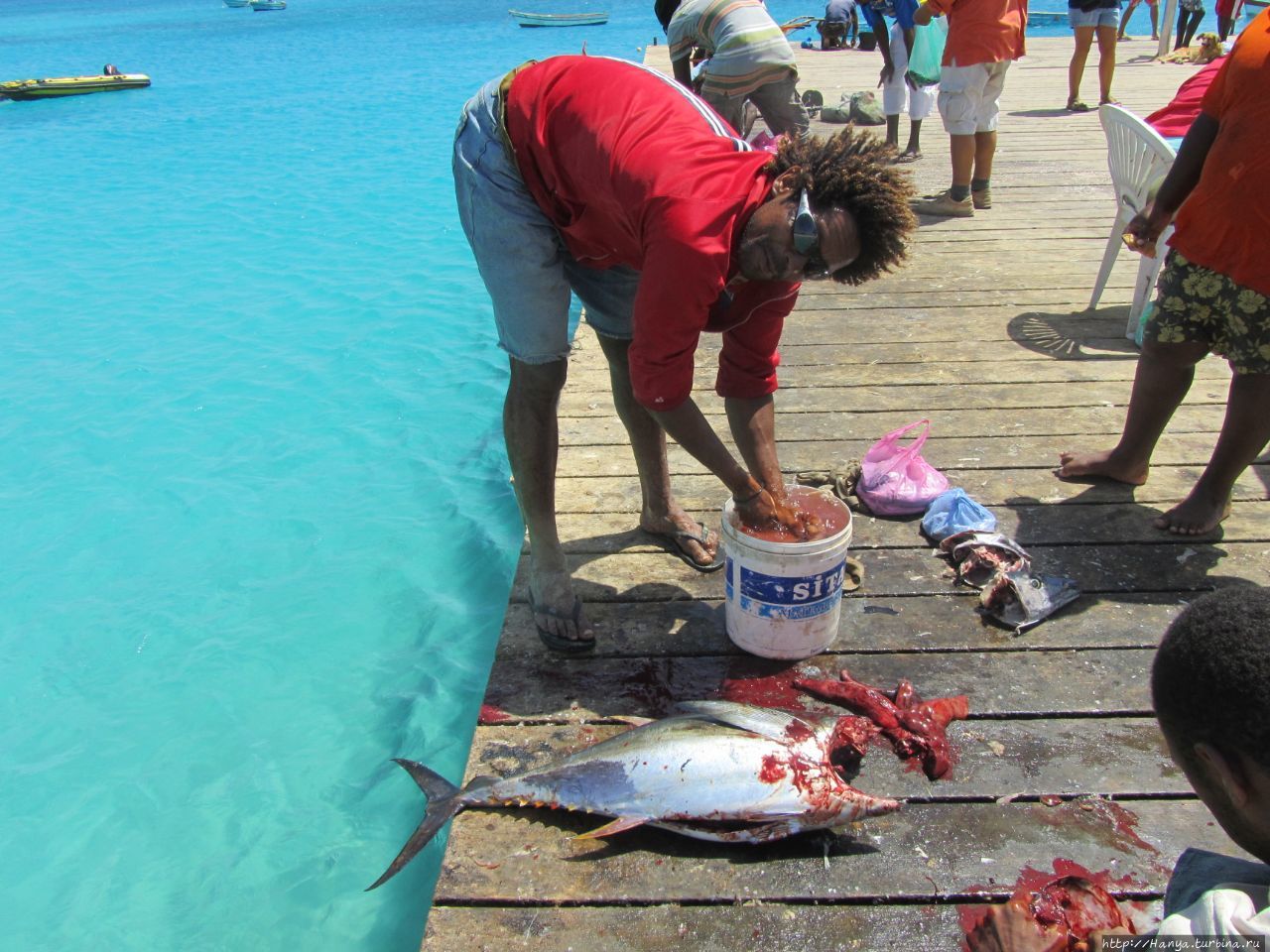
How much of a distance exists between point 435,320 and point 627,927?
24.6 ft

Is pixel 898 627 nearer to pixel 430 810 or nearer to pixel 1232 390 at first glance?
pixel 1232 390

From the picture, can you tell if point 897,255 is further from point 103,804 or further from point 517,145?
point 103,804

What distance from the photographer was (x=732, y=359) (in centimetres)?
270

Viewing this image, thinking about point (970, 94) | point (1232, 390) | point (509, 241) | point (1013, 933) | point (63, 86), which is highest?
point (509, 241)

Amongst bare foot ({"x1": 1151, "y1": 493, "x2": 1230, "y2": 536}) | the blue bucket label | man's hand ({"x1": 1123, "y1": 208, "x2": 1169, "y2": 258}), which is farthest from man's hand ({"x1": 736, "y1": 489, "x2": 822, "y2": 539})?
man's hand ({"x1": 1123, "y1": 208, "x2": 1169, "y2": 258})

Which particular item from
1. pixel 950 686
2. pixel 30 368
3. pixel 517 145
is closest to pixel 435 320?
pixel 30 368

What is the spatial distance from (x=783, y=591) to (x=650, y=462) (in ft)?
2.82

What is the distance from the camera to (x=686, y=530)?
10.6 feet

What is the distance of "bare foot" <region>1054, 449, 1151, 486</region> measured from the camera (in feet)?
11.2

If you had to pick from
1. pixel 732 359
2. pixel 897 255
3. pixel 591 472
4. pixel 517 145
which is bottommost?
pixel 591 472

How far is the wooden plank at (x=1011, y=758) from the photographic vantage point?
223 cm

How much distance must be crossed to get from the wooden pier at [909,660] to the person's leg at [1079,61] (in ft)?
18.0

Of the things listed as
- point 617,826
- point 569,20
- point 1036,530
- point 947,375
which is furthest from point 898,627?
point 569,20

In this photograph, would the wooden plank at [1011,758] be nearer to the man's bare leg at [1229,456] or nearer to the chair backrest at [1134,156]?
the man's bare leg at [1229,456]
